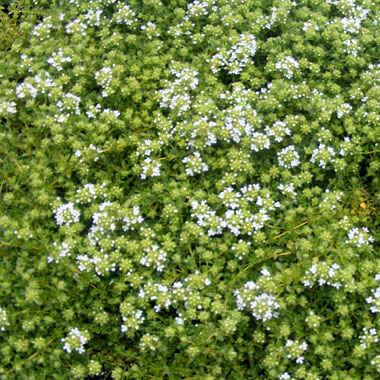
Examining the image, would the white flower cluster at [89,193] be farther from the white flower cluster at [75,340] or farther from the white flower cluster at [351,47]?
the white flower cluster at [351,47]

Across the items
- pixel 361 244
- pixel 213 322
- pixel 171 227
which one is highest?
pixel 171 227

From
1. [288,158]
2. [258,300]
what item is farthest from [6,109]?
[258,300]

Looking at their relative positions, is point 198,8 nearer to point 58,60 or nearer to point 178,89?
point 178,89

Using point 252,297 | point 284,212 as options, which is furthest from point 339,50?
point 252,297

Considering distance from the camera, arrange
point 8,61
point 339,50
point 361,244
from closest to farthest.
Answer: point 361,244 < point 339,50 < point 8,61

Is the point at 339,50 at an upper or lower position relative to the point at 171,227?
upper

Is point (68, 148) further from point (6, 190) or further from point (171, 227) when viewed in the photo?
point (171, 227)

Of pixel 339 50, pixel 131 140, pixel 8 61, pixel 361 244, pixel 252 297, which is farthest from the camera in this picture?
pixel 8 61
